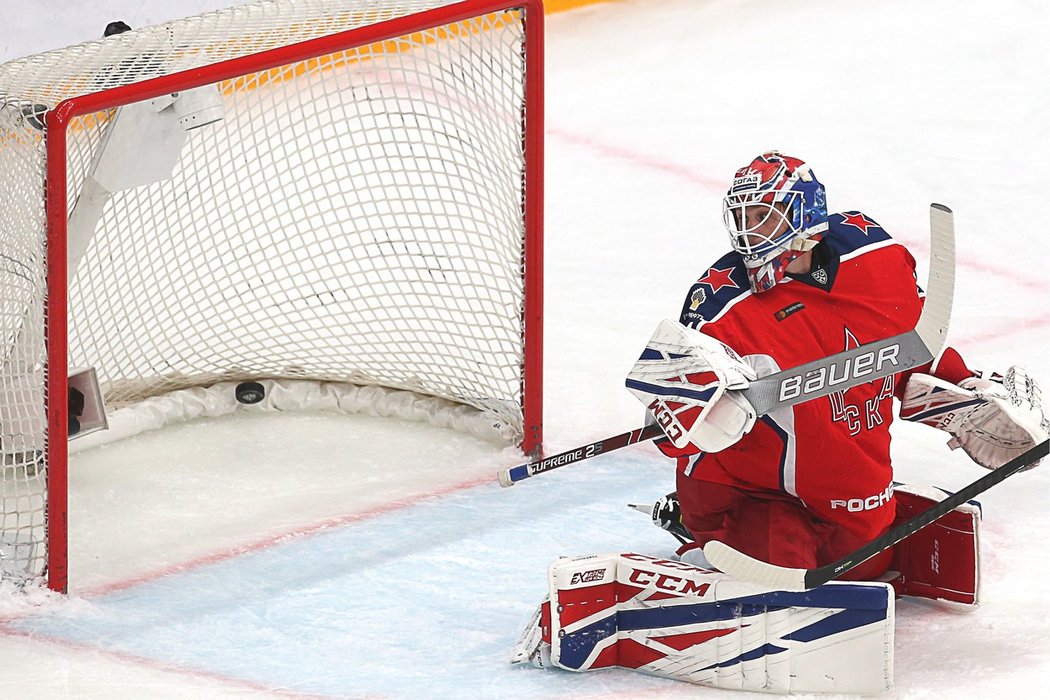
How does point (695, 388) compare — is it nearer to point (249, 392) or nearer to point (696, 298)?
point (696, 298)

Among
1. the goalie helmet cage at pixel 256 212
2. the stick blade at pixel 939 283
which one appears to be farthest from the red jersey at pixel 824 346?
the goalie helmet cage at pixel 256 212

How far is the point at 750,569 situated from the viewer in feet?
8.61

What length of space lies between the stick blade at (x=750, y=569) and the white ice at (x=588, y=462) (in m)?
0.21

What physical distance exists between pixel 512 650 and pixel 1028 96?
3516mm

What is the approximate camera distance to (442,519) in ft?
11.2

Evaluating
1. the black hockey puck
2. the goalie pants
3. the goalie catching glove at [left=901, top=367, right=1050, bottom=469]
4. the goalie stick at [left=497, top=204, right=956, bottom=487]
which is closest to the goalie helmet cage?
the black hockey puck

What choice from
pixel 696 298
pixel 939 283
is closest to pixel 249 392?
pixel 696 298

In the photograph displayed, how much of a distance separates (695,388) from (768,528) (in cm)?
40

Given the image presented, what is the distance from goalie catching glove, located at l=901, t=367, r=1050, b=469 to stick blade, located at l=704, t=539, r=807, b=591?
553 millimetres

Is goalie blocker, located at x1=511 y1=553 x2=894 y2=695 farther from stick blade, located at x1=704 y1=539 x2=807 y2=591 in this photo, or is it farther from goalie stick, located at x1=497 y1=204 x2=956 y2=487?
goalie stick, located at x1=497 y1=204 x2=956 y2=487

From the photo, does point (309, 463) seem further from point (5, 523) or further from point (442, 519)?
point (5, 523)

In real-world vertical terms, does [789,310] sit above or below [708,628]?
above

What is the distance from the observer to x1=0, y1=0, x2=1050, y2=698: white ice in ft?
9.24

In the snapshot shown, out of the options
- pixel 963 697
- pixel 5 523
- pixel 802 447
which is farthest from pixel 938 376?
pixel 5 523
